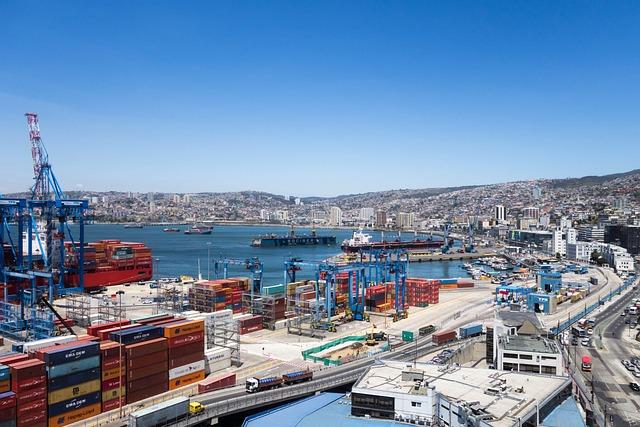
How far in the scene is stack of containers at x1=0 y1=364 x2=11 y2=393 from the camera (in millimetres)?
15109

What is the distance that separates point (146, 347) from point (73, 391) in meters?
2.88

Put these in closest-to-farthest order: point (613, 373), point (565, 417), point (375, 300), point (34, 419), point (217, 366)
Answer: point (34, 419), point (565, 417), point (217, 366), point (613, 373), point (375, 300)

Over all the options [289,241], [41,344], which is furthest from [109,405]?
[289,241]

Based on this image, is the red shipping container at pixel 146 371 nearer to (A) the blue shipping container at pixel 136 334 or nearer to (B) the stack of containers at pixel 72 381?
(A) the blue shipping container at pixel 136 334

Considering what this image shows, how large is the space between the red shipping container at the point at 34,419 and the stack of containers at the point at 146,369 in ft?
9.91

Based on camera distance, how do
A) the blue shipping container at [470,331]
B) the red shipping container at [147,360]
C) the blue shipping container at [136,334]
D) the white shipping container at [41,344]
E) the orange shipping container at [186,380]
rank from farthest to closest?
the blue shipping container at [470,331], the orange shipping container at [186,380], the blue shipping container at [136,334], the red shipping container at [147,360], the white shipping container at [41,344]

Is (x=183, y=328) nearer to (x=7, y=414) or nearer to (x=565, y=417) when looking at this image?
(x=7, y=414)

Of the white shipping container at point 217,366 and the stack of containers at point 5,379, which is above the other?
the stack of containers at point 5,379

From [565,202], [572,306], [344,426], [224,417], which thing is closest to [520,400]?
[344,426]

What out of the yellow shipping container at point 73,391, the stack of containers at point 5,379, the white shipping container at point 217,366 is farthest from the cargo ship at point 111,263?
the stack of containers at point 5,379

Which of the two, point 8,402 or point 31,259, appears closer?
point 8,402

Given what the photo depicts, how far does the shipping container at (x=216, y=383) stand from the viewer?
19391 mm

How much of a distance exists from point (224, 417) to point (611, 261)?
64.0 metres

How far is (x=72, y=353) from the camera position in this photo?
1673cm
